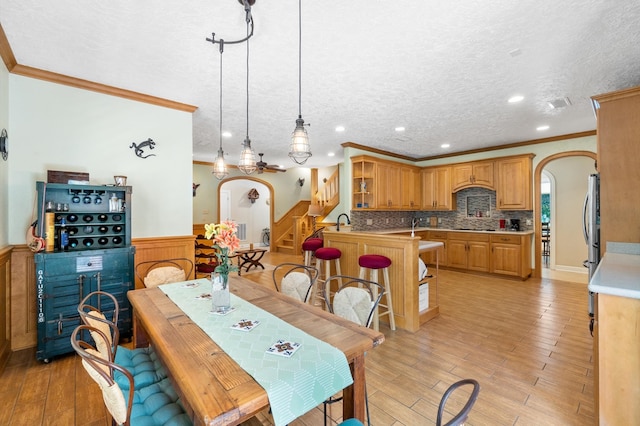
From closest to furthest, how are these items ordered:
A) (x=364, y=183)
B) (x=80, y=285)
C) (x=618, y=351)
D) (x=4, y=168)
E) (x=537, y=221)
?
(x=618, y=351)
(x=4, y=168)
(x=80, y=285)
(x=537, y=221)
(x=364, y=183)

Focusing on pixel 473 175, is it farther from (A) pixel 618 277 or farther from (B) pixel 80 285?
(B) pixel 80 285

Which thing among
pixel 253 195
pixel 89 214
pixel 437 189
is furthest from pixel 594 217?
pixel 253 195

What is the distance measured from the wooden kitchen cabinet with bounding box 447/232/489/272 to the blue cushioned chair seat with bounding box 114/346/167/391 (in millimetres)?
6021

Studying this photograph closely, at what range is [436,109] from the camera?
385 centimetres

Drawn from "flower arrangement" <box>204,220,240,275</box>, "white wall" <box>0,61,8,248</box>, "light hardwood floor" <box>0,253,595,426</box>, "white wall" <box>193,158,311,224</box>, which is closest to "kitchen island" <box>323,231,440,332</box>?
"light hardwood floor" <box>0,253,595,426</box>

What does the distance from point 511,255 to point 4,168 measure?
23.9 feet

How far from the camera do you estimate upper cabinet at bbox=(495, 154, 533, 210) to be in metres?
5.70

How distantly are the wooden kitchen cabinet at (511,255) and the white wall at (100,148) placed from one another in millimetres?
5626

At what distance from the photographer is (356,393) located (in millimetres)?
1429

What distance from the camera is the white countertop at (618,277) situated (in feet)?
4.72

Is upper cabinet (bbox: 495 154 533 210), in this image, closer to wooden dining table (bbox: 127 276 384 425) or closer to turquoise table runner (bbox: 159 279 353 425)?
wooden dining table (bbox: 127 276 384 425)

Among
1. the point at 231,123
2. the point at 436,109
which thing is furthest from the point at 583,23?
the point at 231,123

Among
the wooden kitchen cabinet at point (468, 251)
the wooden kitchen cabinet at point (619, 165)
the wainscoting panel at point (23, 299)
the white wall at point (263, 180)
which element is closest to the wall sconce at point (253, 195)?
the white wall at point (263, 180)

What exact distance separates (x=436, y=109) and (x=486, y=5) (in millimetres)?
1998
